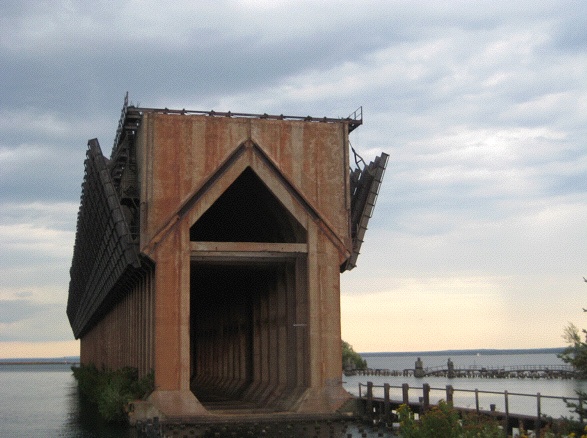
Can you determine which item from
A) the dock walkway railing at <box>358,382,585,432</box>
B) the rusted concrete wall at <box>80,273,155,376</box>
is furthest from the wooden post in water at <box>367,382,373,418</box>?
the rusted concrete wall at <box>80,273,155,376</box>

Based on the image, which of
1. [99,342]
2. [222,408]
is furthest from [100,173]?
[99,342]

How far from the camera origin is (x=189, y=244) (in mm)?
40969

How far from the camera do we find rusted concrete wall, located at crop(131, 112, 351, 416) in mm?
39969

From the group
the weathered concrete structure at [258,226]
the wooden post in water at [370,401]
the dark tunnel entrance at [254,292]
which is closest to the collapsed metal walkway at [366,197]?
the weathered concrete structure at [258,226]

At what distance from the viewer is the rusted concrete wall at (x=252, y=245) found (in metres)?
Answer: 40.0

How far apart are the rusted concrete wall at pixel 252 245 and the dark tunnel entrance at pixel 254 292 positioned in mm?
167

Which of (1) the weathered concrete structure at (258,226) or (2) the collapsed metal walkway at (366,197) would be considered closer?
(1) the weathered concrete structure at (258,226)

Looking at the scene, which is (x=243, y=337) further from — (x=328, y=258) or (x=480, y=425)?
(x=480, y=425)

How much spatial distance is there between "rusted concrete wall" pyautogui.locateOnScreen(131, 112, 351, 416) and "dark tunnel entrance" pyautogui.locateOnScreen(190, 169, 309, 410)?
0.55ft

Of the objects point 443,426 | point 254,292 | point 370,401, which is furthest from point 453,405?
point 254,292

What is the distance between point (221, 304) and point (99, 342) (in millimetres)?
32347

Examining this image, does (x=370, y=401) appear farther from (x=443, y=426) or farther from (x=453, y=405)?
(x=443, y=426)

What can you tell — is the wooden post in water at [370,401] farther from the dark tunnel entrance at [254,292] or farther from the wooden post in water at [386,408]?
the dark tunnel entrance at [254,292]

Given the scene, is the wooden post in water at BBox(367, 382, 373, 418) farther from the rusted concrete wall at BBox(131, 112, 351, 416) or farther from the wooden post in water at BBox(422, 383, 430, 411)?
the wooden post in water at BBox(422, 383, 430, 411)
